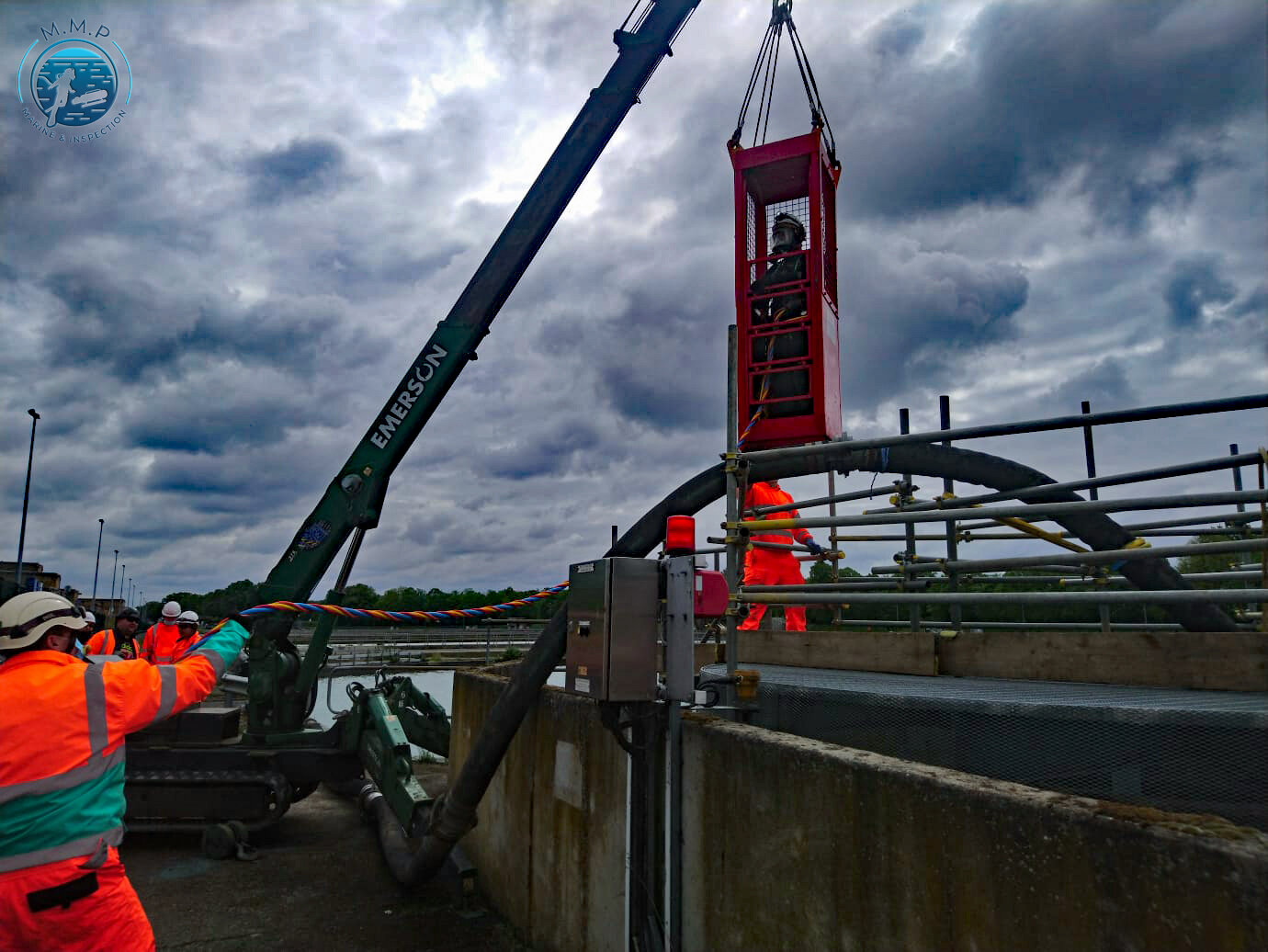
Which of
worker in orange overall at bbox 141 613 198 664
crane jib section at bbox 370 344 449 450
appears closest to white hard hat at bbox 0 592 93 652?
crane jib section at bbox 370 344 449 450

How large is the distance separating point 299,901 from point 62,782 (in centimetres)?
371

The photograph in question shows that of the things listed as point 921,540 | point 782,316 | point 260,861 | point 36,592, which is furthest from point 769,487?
point 36,592

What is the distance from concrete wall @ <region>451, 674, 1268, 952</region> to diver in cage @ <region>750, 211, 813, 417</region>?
9.26ft

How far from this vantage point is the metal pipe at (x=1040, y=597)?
106 inches

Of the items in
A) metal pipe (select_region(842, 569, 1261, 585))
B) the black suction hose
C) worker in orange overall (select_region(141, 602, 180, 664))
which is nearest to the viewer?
the black suction hose

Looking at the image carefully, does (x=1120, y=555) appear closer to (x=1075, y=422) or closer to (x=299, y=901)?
(x=1075, y=422)

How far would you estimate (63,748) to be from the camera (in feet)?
9.55

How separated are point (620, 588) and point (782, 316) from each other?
3.40 metres

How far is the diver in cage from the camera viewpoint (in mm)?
6047

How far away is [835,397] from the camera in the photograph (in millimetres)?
6359

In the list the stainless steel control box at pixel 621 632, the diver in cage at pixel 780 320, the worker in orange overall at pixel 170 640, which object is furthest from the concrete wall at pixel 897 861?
the worker in orange overall at pixel 170 640

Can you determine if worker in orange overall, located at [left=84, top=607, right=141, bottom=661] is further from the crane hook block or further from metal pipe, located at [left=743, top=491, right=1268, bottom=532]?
metal pipe, located at [left=743, top=491, right=1268, bottom=532]

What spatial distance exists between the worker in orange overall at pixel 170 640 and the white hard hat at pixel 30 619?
6569 mm

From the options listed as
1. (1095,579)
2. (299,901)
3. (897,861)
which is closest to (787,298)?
(1095,579)
